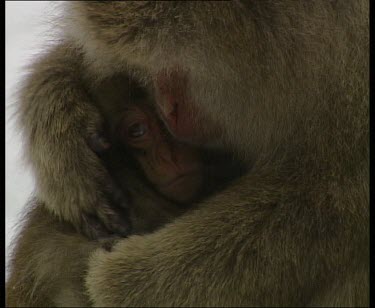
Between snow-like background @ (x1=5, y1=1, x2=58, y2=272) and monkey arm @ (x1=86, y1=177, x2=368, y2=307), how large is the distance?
0.72 m

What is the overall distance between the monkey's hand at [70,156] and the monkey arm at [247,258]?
0.25m

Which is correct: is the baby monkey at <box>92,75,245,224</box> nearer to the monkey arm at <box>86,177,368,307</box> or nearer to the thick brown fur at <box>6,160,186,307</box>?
the thick brown fur at <box>6,160,186,307</box>

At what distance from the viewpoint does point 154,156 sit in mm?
2910

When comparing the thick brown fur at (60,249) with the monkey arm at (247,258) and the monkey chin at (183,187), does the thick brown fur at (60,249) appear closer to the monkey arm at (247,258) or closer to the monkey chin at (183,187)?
→ the monkey chin at (183,187)

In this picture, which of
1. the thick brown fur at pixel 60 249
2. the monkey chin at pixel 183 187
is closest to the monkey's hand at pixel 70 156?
the thick brown fur at pixel 60 249

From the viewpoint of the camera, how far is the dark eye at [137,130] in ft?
9.57

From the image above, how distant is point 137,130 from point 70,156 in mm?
239

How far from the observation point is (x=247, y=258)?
2.51m

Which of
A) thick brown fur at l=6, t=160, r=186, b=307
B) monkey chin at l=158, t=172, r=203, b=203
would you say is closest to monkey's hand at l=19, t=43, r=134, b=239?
thick brown fur at l=6, t=160, r=186, b=307

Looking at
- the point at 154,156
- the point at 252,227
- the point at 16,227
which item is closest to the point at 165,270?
the point at 252,227

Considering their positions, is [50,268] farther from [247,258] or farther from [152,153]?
[247,258]

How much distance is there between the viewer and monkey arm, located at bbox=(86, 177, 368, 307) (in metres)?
2.49

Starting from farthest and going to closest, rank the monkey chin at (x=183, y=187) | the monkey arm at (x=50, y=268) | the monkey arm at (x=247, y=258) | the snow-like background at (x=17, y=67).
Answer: the snow-like background at (x=17, y=67)
the monkey chin at (x=183, y=187)
the monkey arm at (x=50, y=268)
the monkey arm at (x=247, y=258)

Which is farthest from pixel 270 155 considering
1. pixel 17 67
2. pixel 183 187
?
pixel 17 67
